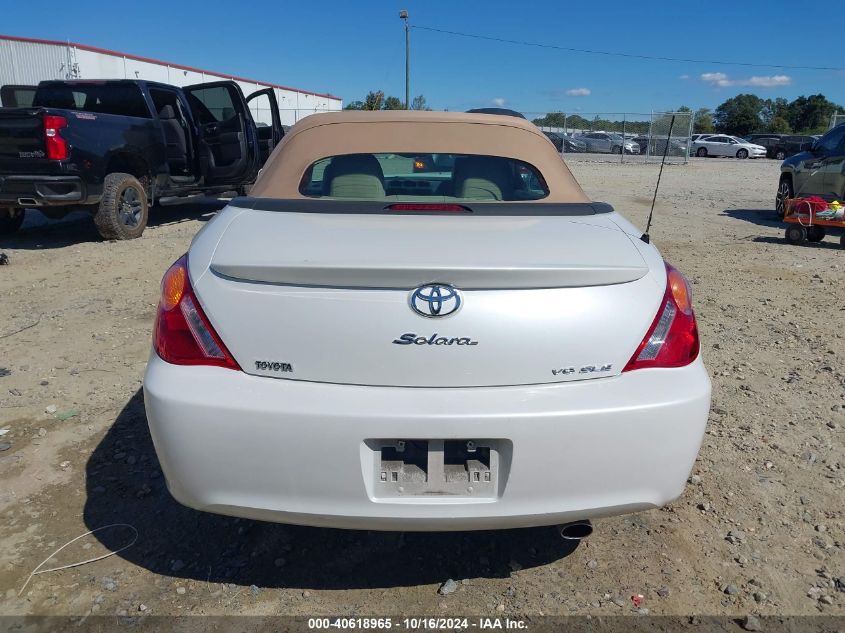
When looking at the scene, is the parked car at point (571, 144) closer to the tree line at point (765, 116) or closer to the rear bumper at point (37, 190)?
the tree line at point (765, 116)

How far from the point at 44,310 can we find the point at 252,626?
452 centimetres

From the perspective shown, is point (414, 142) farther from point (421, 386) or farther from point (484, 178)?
point (421, 386)

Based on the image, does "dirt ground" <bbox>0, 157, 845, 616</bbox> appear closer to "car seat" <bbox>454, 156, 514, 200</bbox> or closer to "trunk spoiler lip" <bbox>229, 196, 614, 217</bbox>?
"trunk spoiler lip" <bbox>229, 196, 614, 217</bbox>

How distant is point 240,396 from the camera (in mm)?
1979

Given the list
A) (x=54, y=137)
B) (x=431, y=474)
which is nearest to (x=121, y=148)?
(x=54, y=137)

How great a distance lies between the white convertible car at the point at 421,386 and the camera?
196cm

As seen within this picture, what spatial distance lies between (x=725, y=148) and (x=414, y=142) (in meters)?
43.7

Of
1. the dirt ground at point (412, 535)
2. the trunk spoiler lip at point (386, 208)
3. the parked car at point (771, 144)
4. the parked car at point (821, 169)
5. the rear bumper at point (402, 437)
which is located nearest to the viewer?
the rear bumper at point (402, 437)

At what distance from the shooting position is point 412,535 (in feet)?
8.97

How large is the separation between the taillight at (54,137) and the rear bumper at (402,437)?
675 centimetres

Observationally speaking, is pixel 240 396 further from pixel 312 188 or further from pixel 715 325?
pixel 715 325

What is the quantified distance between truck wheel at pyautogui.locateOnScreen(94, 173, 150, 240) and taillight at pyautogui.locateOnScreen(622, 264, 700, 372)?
7761 millimetres

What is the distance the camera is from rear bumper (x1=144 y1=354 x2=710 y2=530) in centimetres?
194

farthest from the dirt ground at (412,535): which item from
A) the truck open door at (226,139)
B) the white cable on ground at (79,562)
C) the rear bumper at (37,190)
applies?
the truck open door at (226,139)
